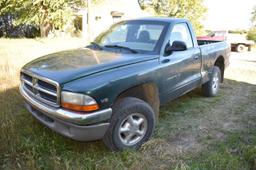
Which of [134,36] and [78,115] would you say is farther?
[134,36]

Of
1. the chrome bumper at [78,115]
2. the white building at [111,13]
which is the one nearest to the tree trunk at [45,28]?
the white building at [111,13]

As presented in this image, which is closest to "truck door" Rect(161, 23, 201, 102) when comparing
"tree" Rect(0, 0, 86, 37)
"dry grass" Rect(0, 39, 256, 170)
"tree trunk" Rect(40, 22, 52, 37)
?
"dry grass" Rect(0, 39, 256, 170)

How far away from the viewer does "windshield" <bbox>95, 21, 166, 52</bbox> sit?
418 centimetres

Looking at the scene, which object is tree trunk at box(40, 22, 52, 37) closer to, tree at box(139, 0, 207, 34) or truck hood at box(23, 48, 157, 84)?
tree at box(139, 0, 207, 34)

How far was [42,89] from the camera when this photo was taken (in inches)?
130

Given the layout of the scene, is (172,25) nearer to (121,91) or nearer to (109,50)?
(109,50)

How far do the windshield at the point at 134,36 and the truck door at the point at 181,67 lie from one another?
259 mm

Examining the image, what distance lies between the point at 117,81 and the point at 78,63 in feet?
2.17

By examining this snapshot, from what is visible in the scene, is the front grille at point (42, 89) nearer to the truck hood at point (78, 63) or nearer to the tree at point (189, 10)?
the truck hood at point (78, 63)

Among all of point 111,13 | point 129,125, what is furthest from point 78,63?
point 111,13

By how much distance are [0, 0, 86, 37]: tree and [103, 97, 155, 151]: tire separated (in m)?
14.5

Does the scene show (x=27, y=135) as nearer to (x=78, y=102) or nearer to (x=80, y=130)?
(x=80, y=130)

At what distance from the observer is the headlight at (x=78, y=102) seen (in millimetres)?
2947

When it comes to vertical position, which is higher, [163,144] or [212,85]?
[212,85]
